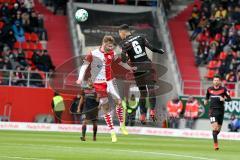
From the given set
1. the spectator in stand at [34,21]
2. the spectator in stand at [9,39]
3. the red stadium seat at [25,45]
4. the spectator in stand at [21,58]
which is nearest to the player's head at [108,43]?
the spectator in stand at [21,58]

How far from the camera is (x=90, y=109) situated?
1039 inches

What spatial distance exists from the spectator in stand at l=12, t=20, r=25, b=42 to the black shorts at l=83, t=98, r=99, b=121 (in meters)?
20.6

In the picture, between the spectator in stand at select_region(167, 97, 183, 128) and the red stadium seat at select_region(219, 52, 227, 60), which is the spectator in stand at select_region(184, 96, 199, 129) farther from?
the red stadium seat at select_region(219, 52, 227, 60)

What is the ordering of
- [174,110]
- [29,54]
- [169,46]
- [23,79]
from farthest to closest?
[169,46]
[29,54]
[23,79]
[174,110]

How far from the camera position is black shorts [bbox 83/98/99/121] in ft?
85.7

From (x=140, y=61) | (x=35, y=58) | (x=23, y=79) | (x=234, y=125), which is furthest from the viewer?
(x=35, y=58)

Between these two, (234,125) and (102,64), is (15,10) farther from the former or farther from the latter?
(102,64)

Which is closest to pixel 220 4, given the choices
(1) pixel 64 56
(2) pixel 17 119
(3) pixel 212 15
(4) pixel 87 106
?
(3) pixel 212 15

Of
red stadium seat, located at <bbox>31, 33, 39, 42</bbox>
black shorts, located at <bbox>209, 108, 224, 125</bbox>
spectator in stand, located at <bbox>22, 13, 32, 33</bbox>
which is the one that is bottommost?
black shorts, located at <bbox>209, 108, 224, 125</bbox>

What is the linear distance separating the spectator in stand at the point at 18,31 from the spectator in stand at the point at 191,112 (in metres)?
10.4

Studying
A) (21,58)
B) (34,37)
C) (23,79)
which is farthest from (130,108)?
(34,37)

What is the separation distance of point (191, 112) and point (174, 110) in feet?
2.96

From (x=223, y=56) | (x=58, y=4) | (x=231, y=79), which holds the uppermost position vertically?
(x=58, y=4)

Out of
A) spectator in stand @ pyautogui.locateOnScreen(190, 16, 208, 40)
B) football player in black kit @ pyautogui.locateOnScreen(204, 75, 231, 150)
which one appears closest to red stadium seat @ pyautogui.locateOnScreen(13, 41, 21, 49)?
spectator in stand @ pyautogui.locateOnScreen(190, 16, 208, 40)
